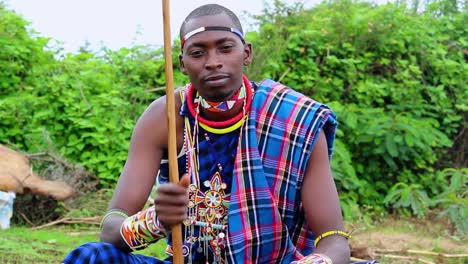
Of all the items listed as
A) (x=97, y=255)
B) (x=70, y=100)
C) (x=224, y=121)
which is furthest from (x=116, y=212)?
(x=70, y=100)

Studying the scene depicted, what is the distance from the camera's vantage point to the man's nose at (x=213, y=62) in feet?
8.91

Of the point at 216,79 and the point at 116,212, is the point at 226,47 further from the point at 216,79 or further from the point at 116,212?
the point at 116,212

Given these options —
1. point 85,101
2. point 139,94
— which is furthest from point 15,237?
point 139,94

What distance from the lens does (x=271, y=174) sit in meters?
2.90

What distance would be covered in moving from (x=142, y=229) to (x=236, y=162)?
1.71 ft

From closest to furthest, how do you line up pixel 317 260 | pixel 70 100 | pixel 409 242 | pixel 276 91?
pixel 317 260 → pixel 276 91 → pixel 409 242 → pixel 70 100

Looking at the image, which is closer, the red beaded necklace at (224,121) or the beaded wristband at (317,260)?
the beaded wristband at (317,260)

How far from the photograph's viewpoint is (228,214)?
285 centimetres

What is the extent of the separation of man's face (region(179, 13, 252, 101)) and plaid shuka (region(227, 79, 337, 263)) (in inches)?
7.8

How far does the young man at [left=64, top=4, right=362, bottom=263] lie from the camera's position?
9.10ft

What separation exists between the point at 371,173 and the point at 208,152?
15.2ft

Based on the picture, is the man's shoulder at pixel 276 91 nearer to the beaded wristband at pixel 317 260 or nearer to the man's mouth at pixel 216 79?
the man's mouth at pixel 216 79

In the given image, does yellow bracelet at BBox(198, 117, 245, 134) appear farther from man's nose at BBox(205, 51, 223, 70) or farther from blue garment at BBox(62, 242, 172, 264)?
blue garment at BBox(62, 242, 172, 264)

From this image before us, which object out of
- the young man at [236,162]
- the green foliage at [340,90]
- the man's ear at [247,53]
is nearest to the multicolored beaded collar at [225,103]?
the young man at [236,162]
